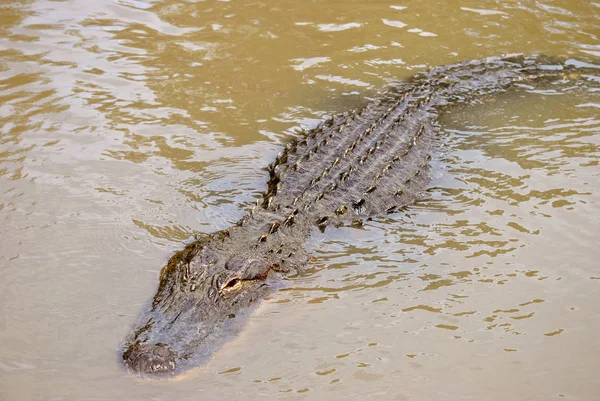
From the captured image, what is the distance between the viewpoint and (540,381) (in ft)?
14.4

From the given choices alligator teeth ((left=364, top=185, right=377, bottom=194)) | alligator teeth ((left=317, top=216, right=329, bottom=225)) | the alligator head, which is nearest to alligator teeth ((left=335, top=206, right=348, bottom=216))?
alligator teeth ((left=317, top=216, right=329, bottom=225))

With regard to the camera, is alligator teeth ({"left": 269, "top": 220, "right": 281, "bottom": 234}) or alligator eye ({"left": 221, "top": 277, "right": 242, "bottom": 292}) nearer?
alligator eye ({"left": 221, "top": 277, "right": 242, "bottom": 292})

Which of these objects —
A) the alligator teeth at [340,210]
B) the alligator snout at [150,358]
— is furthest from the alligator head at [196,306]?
the alligator teeth at [340,210]

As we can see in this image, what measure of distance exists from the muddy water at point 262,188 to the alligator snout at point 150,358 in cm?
9

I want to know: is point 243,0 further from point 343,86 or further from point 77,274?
point 77,274

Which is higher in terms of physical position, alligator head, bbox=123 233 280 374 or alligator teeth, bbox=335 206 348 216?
alligator teeth, bbox=335 206 348 216

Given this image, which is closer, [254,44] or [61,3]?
[254,44]

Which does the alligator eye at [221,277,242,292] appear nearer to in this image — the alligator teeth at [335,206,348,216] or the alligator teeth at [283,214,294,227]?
the alligator teeth at [283,214,294,227]

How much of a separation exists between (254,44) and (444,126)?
3.27 meters

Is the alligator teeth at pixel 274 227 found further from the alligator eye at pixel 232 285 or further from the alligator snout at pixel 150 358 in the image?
the alligator snout at pixel 150 358

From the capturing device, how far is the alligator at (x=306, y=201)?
15.0 ft

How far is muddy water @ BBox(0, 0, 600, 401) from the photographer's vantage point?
4.44 metres

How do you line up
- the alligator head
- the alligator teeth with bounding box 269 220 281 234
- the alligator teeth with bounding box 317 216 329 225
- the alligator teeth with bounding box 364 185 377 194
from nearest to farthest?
1. the alligator head
2. the alligator teeth with bounding box 269 220 281 234
3. the alligator teeth with bounding box 317 216 329 225
4. the alligator teeth with bounding box 364 185 377 194

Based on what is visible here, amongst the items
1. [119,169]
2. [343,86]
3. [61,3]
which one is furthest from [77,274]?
[61,3]
